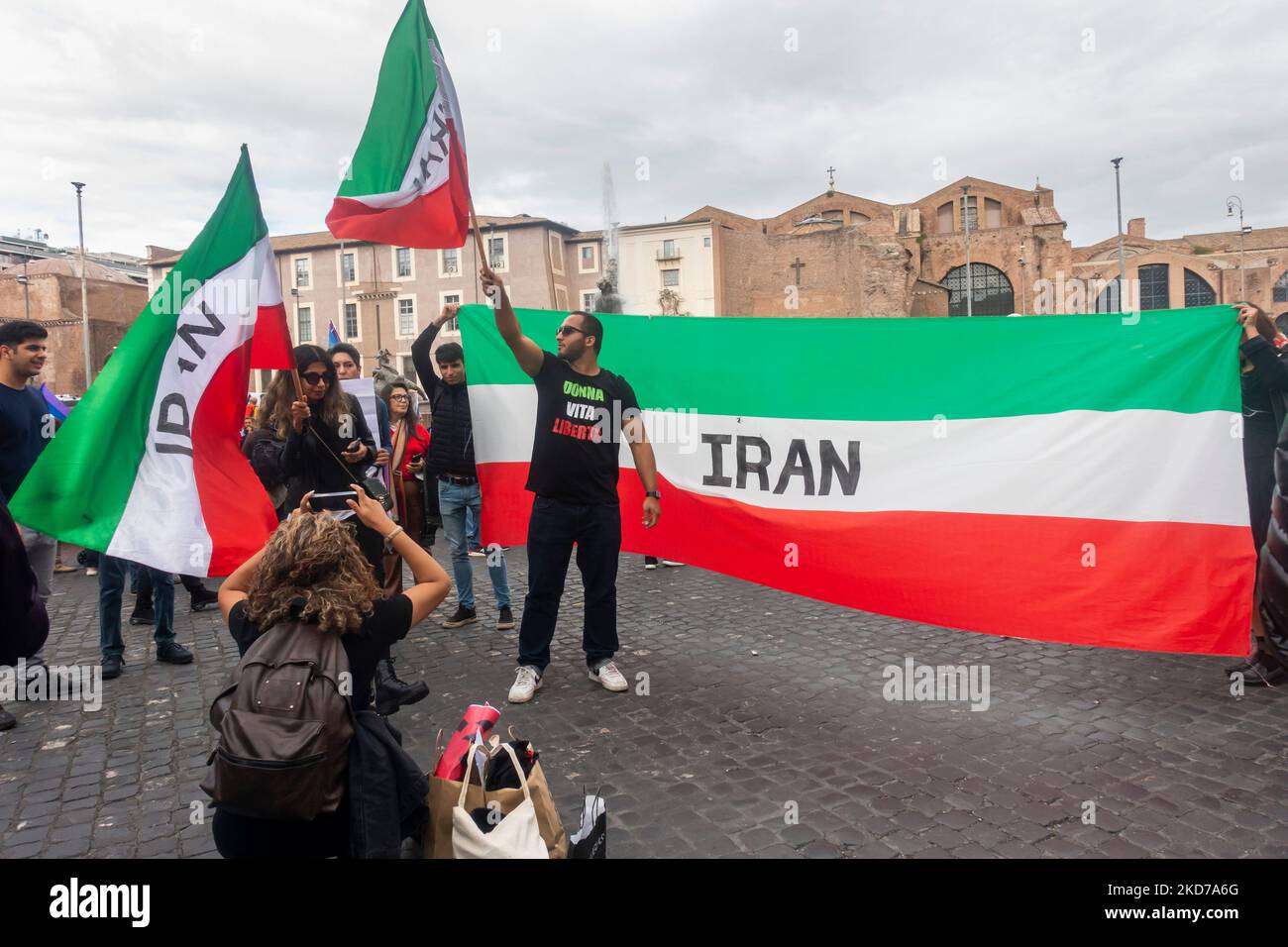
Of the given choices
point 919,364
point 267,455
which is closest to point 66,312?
point 267,455

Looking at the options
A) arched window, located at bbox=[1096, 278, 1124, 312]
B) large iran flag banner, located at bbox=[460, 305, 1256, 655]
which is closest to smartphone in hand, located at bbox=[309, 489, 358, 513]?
large iran flag banner, located at bbox=[460, 305, 1256, 655]

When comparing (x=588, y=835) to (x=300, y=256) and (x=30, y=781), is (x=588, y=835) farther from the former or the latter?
(x=300, y=256)

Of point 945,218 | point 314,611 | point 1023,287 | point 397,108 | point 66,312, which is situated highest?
point 945,218

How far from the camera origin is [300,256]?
6131 centimetres

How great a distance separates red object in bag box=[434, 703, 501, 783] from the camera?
9.26ft

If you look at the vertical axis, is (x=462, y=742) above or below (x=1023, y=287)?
below

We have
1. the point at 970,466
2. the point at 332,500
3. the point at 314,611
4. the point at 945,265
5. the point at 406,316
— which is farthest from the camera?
the point at 945,265

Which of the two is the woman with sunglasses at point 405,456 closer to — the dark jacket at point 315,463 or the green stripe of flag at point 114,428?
the dark jacket at point 315,463

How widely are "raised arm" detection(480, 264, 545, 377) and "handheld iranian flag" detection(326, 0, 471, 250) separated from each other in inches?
12.7

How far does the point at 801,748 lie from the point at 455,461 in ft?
11.2

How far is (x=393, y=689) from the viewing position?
479 cm

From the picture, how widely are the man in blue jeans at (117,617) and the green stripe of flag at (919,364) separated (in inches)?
102

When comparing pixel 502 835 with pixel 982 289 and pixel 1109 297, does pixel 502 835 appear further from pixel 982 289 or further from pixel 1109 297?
pixel 1109 297
